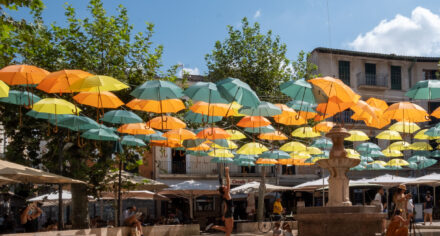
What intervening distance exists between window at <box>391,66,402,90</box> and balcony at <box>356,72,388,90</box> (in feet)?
3.53

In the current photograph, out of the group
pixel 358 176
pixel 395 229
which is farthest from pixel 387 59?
pixel 395 229

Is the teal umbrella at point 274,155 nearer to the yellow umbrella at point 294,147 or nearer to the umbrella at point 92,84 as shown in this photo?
the yellow umbrella at point 294,147

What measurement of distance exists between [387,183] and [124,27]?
16.1 meters

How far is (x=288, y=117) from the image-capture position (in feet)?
60.2

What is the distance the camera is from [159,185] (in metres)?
23.0

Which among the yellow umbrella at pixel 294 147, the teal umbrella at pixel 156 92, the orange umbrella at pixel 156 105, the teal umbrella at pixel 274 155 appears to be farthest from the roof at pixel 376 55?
the teal umbrella at pixel 156 92

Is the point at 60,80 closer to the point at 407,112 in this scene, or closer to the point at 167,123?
the point at 167,123

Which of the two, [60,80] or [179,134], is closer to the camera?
[60,80]

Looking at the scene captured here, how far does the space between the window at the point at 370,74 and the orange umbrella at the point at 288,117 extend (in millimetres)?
25365

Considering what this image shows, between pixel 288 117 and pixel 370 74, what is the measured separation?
2627 centimetres

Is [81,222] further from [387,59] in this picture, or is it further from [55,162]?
[387,59]

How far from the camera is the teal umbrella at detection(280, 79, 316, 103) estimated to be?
13966mm

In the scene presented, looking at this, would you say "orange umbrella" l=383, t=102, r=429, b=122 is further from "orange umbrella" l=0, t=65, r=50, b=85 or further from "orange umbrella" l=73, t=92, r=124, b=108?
"orange umbrella" l=0, t=65, r=50, b=85

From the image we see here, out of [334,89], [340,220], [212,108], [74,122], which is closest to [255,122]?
[212,108]
